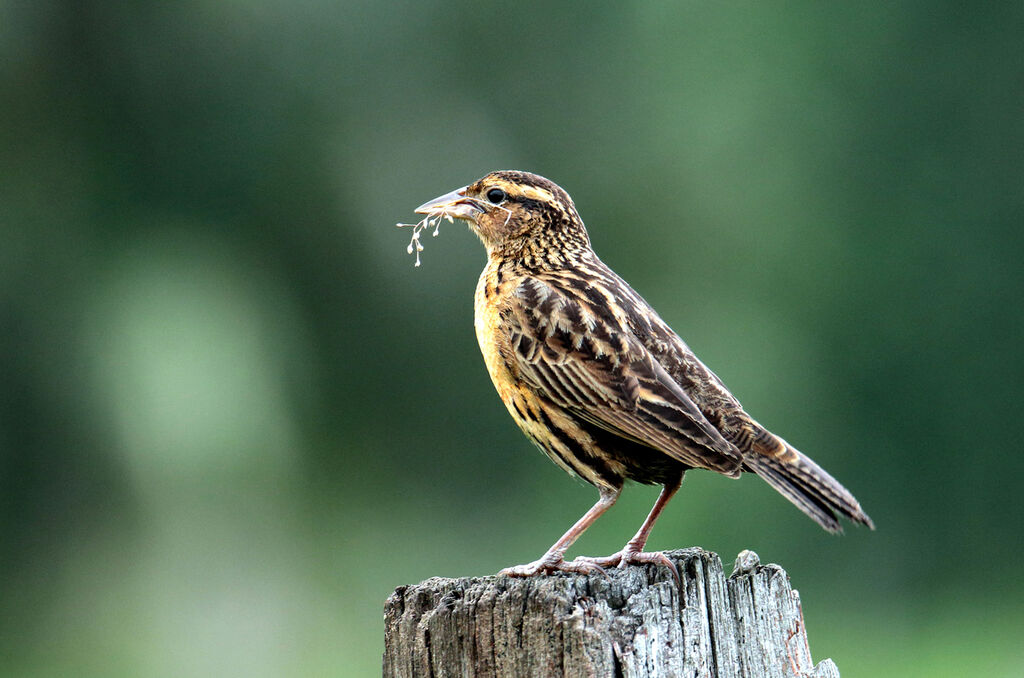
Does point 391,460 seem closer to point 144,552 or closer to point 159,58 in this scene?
point 144,552

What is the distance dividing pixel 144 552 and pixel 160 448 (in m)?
1.16

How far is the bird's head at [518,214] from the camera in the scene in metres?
6.33

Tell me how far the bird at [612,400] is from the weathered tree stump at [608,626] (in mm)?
627

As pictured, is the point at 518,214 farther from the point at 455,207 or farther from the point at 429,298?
the point at 429,298

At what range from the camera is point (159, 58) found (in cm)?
1822

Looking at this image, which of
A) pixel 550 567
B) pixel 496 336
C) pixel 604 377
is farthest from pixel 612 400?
pixel 550 567

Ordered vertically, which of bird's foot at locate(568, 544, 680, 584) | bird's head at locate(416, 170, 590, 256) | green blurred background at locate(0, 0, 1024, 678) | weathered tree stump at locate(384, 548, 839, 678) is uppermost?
green blurred background at locate(0, 0, 1024, 678)

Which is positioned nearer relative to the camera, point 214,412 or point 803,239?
point 214,412

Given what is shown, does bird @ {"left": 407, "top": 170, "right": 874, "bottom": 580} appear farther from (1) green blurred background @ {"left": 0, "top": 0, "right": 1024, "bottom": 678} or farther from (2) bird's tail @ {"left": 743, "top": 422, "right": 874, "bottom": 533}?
(1) green blurred background @ {"left": 0, "top": 0, "right": 1024, "bottom": 678}

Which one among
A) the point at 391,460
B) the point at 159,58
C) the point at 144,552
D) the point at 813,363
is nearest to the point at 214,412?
the point at 144,552

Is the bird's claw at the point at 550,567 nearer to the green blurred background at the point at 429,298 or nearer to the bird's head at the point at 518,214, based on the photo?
the bird's head at the point at 518,214

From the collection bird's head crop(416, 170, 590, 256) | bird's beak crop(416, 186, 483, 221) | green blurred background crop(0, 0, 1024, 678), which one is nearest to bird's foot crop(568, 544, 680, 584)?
bird's head crop(416, 170, 590, 256)

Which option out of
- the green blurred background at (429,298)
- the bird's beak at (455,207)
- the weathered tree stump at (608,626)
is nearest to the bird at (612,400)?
the bird's beak at (455,207)

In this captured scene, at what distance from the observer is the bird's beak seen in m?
6.43
